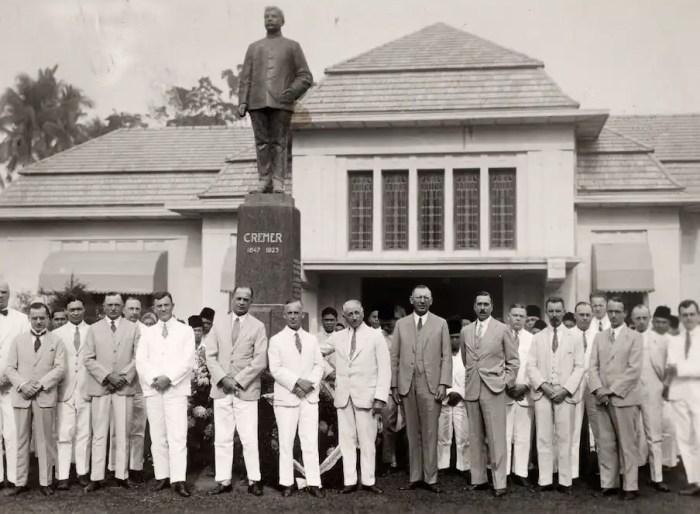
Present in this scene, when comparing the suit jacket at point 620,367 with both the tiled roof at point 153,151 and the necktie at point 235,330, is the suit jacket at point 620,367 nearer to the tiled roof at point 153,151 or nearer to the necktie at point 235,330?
the necktie at point 235,330

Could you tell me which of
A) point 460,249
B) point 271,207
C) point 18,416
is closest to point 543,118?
point 460,249

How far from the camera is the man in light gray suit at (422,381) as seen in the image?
7.99 m


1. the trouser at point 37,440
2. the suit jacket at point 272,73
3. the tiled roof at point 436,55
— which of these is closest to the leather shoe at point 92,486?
the trouser at point 37,440

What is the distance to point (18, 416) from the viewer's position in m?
7.97

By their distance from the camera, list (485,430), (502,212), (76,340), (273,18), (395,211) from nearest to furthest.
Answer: (485,430) < (76,340) < (273,18) < (502,212) < (395,211)

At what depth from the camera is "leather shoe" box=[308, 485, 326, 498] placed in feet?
25.4

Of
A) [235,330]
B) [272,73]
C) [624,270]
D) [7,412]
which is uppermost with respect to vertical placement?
[272,73]

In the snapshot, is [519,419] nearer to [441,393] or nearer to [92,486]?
[441,393]

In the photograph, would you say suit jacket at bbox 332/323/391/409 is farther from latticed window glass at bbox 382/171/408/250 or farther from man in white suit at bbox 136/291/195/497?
Answer: latticed window glass at bbox 382/171/408/250

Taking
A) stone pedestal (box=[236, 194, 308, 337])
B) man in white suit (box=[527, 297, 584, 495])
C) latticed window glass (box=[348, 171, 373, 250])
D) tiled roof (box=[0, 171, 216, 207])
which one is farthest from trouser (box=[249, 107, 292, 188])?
tiled roof (box=[0, 171, 216, 207])

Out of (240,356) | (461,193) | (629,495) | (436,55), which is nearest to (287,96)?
(240,356)

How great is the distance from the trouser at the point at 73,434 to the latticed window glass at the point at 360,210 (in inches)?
414

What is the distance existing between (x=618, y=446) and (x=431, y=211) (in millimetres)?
10592

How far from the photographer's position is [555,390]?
Answer: 8.27 meters
